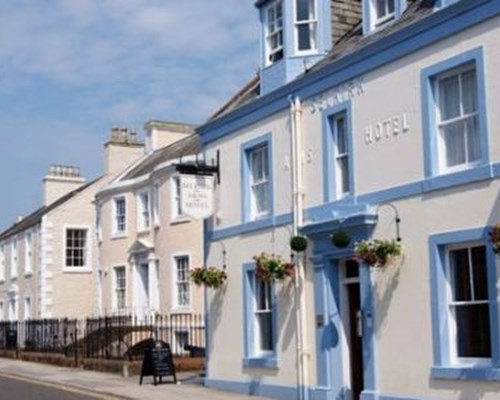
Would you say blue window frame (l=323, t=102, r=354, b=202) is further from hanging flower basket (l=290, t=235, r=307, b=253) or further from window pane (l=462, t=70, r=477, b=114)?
window pane (l=462, t=70, r=477, b=114)

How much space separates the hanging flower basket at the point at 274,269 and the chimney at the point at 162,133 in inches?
802

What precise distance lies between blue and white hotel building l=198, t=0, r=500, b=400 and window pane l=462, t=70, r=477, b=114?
0.02 metres

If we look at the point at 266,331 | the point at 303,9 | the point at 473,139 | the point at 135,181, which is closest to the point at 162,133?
the point at 135,181

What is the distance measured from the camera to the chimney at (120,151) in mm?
39875

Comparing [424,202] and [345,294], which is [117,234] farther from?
[424,202]

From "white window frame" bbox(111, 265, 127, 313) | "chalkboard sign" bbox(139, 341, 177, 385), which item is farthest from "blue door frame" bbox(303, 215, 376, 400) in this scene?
"white window frame" bbox(111, 265, 127, 313)

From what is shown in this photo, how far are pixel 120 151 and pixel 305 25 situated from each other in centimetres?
2300

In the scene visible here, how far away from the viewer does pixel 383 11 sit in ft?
53.2

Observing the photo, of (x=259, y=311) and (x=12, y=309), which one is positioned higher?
(x=12, y=309)

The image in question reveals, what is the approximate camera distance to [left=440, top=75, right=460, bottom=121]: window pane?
13.3 m

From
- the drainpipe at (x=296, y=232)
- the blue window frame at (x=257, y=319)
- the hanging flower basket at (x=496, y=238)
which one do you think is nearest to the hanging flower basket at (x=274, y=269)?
the drainpipe at (x=296, y=232)

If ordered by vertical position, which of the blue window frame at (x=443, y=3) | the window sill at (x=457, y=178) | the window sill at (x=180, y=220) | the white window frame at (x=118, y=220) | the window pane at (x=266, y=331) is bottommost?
the window pane at (x=266, y=331)

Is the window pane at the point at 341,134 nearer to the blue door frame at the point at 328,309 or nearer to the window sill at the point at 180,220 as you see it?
the blue door frame at the point at 328,309

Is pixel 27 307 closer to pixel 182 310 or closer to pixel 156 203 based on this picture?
pixel 156 203
